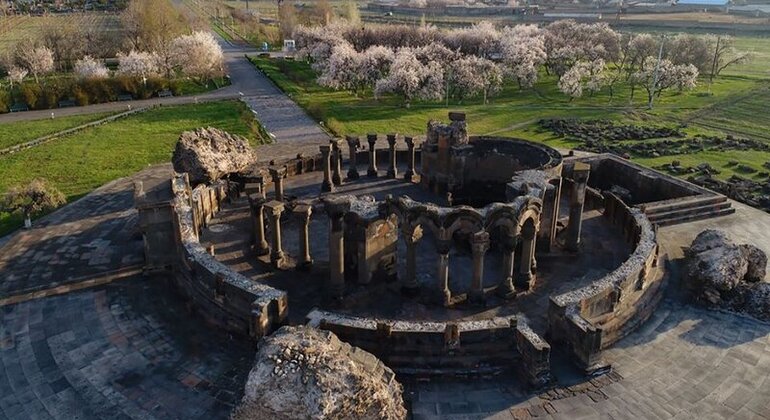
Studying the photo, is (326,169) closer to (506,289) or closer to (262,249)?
(262,249)

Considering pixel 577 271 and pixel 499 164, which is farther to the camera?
pixel 499 164

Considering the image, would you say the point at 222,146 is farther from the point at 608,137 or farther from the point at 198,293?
the point at 608,137

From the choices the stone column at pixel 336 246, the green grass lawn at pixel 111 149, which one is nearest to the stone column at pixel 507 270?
the stone column at pixel 336 246

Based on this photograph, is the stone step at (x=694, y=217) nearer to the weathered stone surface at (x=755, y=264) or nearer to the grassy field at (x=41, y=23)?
the weathered stone surface at (x=755, y=264)

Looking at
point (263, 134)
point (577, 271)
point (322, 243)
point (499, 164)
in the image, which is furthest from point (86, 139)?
point (577, 271)

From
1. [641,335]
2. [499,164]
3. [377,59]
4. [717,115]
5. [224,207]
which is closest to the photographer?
[641,335]

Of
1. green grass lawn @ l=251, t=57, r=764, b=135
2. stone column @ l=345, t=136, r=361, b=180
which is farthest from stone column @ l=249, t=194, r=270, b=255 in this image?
green grass lawn @ l=251, t=57, r=764, b=135
